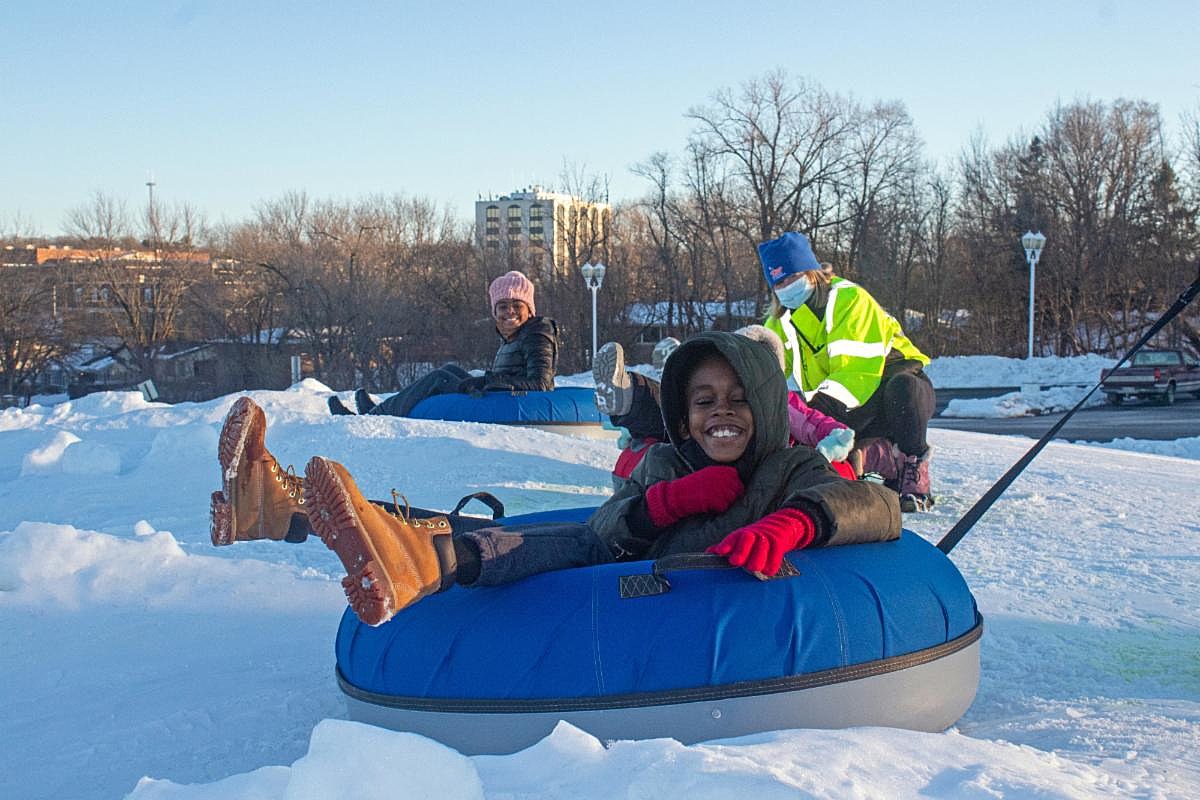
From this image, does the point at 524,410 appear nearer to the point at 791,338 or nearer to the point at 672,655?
the point at 791,338

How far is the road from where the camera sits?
14.7 metres

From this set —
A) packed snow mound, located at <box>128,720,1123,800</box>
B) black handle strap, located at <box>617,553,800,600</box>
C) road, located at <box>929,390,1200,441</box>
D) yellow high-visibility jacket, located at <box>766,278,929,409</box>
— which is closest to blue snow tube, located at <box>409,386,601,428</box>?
yellow high-visibility jacket, located at <box>766,278,929,409</box>

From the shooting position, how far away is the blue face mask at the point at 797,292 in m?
6.36

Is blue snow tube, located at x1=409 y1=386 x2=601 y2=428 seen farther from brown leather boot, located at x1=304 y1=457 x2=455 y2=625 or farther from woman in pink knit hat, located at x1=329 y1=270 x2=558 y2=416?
brown leather boot, located at x1=304 y1=457 x2=455 y2=625

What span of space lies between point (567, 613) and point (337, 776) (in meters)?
0.92

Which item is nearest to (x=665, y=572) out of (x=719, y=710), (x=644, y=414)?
(x=719, y=710)

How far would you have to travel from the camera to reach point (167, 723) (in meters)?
3.33

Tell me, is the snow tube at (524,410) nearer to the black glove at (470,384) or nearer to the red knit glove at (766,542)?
the black glove at (470,384)

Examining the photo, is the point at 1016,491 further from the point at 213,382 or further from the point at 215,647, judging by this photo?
the point at 213,382

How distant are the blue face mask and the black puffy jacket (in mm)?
3983

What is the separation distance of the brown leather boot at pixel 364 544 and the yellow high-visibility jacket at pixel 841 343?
3.74 m

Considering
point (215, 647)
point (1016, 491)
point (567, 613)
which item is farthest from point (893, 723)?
point (1016, 491)

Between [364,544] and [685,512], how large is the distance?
3.77 ft

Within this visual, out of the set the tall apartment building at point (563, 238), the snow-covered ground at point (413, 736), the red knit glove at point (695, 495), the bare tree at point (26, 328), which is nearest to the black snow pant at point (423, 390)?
the snow-covered ground at point (413, 736)
